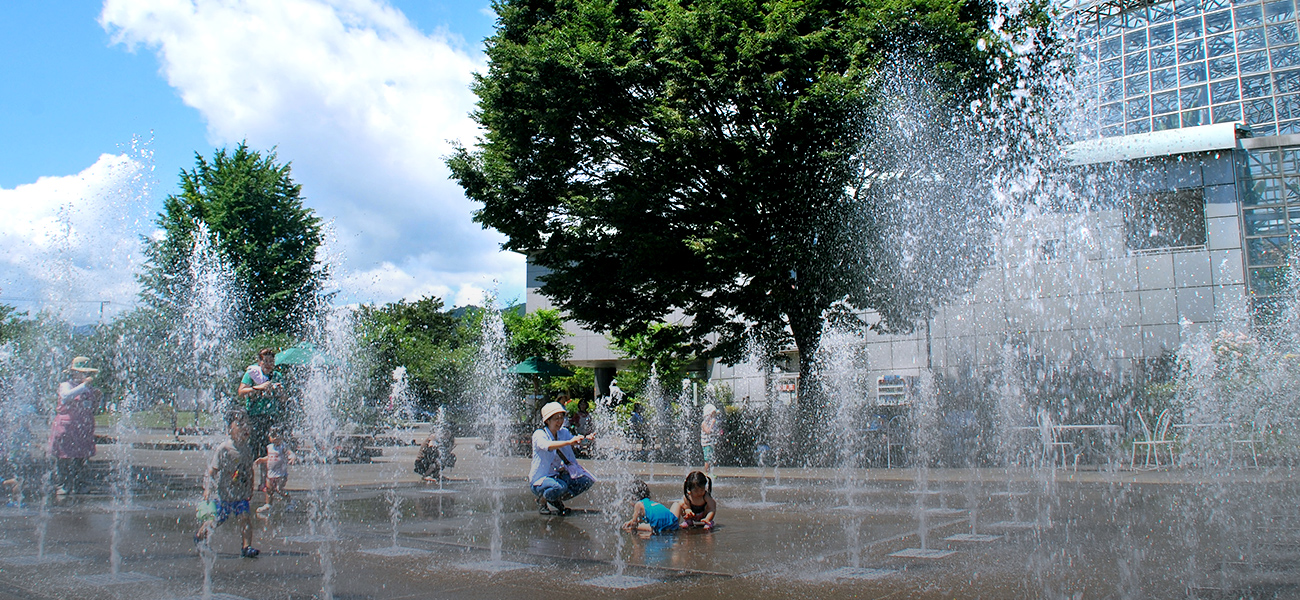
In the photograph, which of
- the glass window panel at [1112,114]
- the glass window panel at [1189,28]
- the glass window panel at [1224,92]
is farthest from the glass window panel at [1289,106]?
the glass window panel at [1112,114]

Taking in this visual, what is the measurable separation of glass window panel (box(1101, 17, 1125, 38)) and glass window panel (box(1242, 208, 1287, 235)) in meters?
19.4

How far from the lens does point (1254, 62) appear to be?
1452 inches

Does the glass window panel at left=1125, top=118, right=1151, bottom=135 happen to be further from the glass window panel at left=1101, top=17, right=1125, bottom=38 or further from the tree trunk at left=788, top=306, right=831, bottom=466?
the tree trunk at left=788, top=306, right=831, bottom=466

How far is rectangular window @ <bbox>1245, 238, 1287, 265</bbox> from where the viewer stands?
24.6 meters

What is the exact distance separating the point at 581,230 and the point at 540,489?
30.2 ft

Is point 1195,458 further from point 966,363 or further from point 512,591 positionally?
point 512,591

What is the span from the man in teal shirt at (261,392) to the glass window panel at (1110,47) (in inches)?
1758

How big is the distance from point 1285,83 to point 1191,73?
3596 millimetres

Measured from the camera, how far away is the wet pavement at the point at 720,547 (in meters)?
5.03

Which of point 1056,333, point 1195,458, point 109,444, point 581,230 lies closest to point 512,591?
point 581,230

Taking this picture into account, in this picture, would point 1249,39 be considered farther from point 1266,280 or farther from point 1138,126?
point 1266,280

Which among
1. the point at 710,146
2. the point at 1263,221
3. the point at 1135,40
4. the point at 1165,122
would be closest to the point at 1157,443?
the point at 710,146

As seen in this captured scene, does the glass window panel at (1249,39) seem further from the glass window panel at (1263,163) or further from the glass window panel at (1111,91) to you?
the glass window panel at (1263,163)

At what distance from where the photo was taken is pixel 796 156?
15.2 meters
